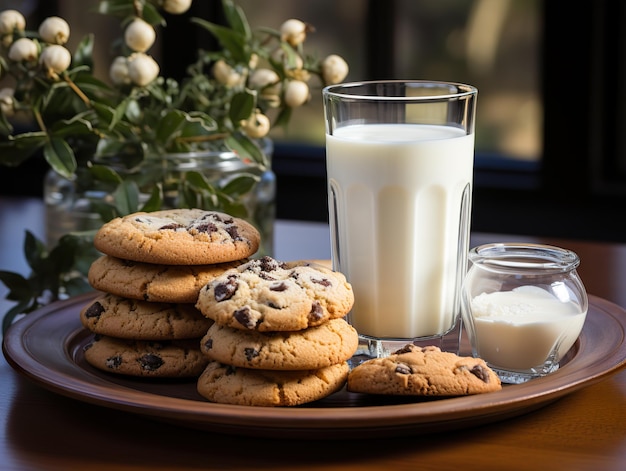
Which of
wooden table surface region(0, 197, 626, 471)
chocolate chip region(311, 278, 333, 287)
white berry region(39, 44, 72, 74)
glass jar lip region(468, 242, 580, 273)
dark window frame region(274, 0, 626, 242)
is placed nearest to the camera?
wooden table surface region(0, 197, 626, 471)

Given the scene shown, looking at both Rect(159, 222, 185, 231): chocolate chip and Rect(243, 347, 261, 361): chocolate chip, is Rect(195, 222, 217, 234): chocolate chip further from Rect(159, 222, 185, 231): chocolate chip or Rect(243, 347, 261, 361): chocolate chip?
Rect(243, 347, 261, 361): chocolate chip

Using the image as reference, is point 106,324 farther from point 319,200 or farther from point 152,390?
point 319,200

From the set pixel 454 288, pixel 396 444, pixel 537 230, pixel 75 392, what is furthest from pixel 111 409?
pixel 537 230

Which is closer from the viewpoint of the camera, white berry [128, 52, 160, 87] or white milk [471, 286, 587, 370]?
white milk [471, 286, 587, 370]


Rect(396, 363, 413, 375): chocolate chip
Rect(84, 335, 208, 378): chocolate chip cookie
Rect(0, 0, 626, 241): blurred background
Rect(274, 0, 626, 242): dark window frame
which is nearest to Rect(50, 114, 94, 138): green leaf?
Rect(84, 335, 208, 378): chocolate chip cookie

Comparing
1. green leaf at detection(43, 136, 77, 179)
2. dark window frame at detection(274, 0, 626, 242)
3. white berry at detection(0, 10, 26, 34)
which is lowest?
dark window frame at detection(274, 0, 626, 242)
